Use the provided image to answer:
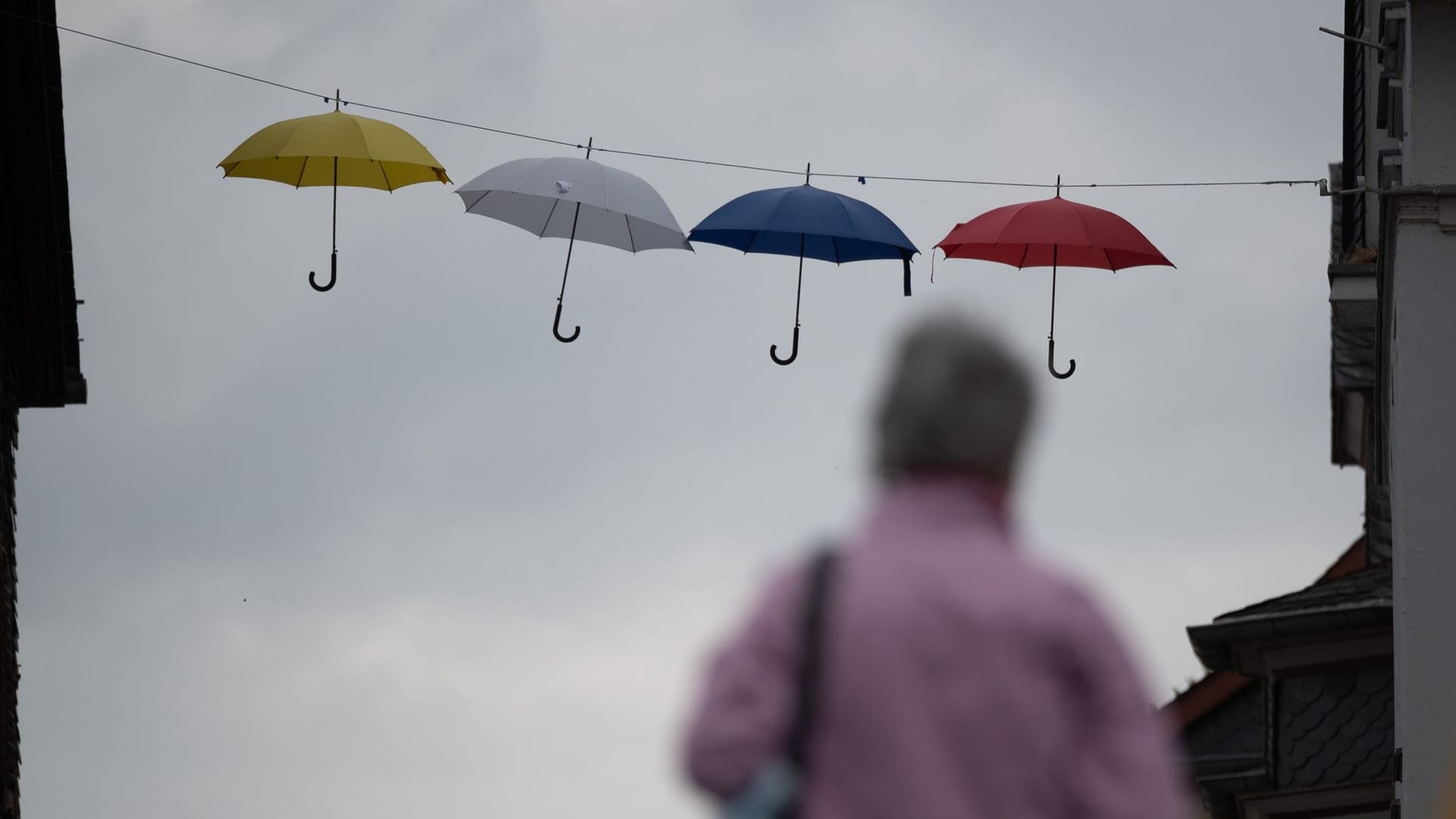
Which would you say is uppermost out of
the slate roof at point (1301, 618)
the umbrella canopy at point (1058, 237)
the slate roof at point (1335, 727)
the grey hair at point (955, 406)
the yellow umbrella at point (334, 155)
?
the yellow umbrella at point (334, 155)

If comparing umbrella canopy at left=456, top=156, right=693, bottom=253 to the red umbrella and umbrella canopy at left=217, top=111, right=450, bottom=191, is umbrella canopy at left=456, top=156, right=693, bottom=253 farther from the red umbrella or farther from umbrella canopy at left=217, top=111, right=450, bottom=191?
the red umbrella

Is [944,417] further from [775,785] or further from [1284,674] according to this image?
[1284,674]

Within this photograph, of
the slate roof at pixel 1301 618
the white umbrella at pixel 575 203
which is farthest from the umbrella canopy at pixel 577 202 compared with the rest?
the slate roof at pixel 1301 618

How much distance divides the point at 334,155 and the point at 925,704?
985cm

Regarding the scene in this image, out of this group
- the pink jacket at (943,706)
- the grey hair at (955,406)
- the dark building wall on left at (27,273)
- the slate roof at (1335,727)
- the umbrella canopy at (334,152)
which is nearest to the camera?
the pink jacket at (943,706)

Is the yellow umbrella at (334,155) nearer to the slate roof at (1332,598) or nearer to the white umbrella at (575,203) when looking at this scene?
the white umbrella at (575,203)

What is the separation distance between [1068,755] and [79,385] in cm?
1252

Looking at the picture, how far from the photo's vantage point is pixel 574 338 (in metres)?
13.4

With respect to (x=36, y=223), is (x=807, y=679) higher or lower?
lower

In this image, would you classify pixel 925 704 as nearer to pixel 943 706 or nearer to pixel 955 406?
pixel 943 706

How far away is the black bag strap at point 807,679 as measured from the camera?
298cm

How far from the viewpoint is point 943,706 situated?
9.81 ft

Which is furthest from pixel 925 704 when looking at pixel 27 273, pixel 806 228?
pixel 27 273

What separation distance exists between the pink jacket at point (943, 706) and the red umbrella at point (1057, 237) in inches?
386
